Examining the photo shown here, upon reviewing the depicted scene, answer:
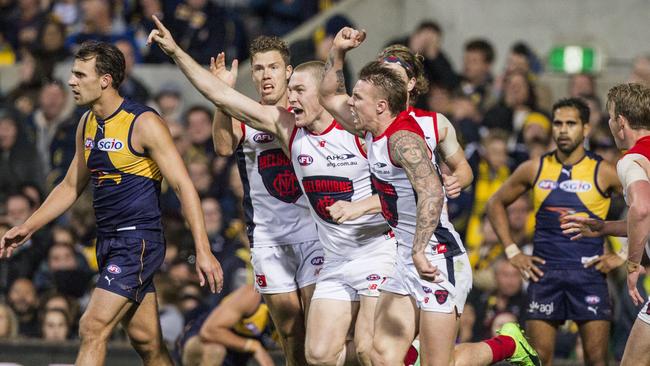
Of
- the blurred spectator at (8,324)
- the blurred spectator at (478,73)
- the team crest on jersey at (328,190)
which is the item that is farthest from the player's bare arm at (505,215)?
the blurred spectator at (8,324)

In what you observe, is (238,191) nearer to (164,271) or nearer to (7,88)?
(164,271)

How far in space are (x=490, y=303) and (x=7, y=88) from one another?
7.51 m

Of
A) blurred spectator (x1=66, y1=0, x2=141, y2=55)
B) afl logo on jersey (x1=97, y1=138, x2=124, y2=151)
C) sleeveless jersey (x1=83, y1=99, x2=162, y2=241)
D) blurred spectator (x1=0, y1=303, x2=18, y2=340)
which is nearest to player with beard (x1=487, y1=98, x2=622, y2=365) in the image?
sleeveless jersey (x1=83, y1=99, x2=162, y2=241)

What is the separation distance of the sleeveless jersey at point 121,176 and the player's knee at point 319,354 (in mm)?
1349

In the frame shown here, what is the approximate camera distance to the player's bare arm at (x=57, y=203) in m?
9.28

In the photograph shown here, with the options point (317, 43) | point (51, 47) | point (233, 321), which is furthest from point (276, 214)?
point (51, 47)

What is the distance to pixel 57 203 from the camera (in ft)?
30.8

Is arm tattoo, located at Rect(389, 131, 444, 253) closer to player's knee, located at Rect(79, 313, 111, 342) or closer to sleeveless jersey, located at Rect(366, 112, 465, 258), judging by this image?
sleeveless jersey, located at Rect(366, 112, 465, 258)

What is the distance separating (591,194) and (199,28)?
280 inches

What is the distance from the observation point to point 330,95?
29.0 feet

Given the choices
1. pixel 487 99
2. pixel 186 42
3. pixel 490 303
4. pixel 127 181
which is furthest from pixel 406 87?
pixel 186 42

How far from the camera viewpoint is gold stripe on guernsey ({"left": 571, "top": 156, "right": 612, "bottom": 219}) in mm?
10469

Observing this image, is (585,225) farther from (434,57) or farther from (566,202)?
(434,57)

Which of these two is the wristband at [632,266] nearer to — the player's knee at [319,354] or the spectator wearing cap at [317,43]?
the player's knee at [319,354]
